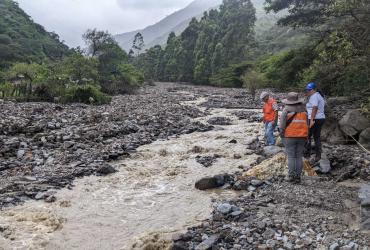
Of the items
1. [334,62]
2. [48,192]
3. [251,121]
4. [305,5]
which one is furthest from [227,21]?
[48,192]

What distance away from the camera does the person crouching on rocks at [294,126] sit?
10555mm

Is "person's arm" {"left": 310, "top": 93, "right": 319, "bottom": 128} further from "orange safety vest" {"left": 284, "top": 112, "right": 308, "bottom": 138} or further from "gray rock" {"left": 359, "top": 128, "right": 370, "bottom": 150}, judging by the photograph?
"gray rock" {"left": 359, "top": 128, "right": 370, "bottom": 150}

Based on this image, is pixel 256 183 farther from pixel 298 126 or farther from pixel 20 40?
pixel 20 40

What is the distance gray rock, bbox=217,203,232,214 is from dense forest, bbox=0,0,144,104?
2830 cm

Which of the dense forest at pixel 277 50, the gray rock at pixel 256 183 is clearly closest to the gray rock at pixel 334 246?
the gray rock at pixel 256 183

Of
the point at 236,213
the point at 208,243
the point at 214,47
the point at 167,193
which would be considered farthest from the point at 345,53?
the point at 214,47

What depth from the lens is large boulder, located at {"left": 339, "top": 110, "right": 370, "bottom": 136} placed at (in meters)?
14.9

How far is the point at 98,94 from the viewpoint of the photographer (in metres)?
37.2

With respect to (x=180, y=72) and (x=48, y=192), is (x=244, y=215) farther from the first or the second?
(x=180, y=72)

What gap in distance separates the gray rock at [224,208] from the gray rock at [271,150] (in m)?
5.33

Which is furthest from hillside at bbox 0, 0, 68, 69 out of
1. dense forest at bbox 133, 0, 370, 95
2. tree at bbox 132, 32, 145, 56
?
dense forest at bbox 133, 0, 370, 95

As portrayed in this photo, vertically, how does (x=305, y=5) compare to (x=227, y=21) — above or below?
below

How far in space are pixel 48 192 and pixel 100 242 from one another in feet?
11.8

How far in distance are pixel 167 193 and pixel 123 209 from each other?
1.70 metres
